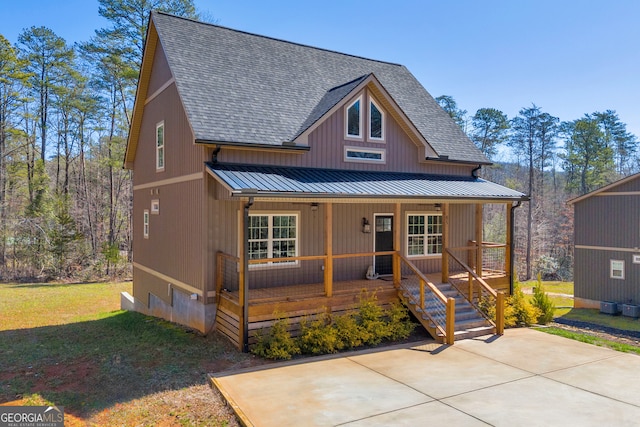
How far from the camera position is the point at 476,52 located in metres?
23.0

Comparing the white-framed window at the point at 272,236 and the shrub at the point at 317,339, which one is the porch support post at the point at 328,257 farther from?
the white-framed window at the point at 272,236

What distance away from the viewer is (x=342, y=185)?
424 inches

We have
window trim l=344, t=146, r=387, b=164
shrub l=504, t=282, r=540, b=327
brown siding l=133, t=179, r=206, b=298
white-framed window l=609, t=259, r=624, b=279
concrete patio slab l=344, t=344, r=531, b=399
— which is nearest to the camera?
concrete patio slab l=344, t=344, r=531, b=399

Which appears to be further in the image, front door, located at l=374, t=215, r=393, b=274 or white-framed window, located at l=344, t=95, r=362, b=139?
front door, located at l=374, t=215, r=393, b=274

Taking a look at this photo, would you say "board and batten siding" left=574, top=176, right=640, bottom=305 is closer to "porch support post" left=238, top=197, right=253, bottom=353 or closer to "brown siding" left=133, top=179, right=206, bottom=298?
"porch support post" left=238, top=197, right=253, bottom=353

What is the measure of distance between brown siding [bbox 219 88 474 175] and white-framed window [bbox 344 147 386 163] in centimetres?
10

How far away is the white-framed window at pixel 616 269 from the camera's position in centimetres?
1778

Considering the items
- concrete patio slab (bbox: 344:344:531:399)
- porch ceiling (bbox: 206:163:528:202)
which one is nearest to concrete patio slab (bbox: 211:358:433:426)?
concrete patio slab (bbox: 344:344:531:399)

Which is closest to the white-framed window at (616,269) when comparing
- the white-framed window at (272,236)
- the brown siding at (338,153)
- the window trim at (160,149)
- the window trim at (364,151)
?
the brown siding at (338,153)

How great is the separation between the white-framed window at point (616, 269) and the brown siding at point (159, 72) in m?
18.1

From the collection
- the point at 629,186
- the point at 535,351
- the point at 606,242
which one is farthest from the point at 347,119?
the point at 606,242

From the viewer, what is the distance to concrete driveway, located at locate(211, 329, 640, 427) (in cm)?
610

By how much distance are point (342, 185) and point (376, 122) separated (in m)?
2.96

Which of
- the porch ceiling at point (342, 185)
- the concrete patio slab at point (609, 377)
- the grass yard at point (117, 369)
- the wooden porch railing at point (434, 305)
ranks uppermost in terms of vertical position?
the porch ceiling at point (342, 185)
